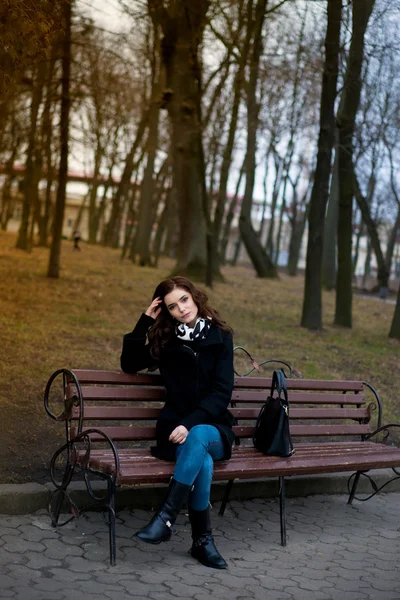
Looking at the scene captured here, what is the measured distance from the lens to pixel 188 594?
438 cm

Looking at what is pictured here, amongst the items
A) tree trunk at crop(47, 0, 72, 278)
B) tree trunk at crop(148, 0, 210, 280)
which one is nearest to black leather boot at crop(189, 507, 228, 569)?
tree trunk at crop(148, 0, 210, 280)

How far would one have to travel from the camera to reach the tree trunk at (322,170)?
14.8 metres

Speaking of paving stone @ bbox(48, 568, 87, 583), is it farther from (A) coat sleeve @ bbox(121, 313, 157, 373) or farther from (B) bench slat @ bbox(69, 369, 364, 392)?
(A) coat sleeve @ bbox(121, 313, 157, 373)

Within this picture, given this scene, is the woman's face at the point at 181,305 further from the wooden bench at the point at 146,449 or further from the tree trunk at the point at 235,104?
the tree trunk at the point at 235,104

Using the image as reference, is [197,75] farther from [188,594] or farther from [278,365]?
[188,594]

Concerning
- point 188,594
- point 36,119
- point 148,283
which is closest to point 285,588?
point 188,594

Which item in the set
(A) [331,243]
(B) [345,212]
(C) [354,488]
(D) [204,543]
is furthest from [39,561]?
(A) [331,243]

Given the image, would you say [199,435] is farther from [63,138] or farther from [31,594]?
[63,138]

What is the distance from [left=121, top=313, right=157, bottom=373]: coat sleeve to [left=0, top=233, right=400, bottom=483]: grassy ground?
1079 mm

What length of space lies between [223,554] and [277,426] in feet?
3.15

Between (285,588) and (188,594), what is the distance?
588mm

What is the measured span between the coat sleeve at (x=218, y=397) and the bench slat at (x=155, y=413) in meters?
0.48

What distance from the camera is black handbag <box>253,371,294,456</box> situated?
5759mm

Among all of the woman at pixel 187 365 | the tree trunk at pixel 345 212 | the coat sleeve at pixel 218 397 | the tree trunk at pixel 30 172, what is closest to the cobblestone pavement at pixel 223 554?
the woman at pixel 187 365
